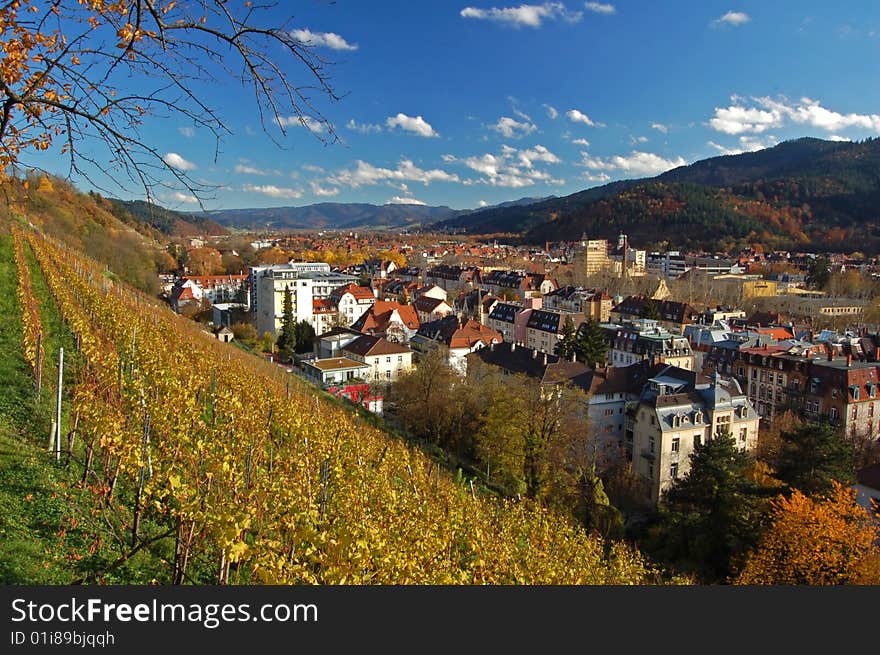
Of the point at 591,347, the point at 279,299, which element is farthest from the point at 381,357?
the point at 279,299

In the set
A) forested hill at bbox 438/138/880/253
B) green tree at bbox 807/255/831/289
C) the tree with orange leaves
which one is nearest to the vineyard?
the tree with orange leaves

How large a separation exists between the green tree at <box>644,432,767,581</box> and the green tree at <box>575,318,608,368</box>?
14.6 meters

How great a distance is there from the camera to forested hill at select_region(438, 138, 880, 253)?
101 meters

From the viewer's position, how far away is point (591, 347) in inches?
1228

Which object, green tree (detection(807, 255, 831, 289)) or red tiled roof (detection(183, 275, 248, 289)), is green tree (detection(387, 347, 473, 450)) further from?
green tree (detection(807, 255, 831, 289))

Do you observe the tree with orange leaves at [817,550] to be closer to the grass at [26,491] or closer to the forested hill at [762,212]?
the grass at [26,491]

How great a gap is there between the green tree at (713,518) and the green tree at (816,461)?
1.13 meters

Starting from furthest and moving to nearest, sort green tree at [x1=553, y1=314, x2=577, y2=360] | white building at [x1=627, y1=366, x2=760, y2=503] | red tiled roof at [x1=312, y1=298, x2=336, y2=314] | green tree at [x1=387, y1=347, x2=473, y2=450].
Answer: red tiled roof at [x1=312, y1=298, x2=336, y2=314] → green tree at [x1=553, y1=314, x2=577, y2=360] → white building at [x1=627, y1=366, x2=760, y2=503] → green tree at [x1=387, y1=347, x2=473, y2=450]

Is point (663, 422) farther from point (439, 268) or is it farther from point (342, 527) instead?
point (439, 268)

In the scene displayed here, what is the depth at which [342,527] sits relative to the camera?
5.34 m

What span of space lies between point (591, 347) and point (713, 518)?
1713cm

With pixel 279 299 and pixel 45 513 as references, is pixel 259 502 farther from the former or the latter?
pixel 279 299

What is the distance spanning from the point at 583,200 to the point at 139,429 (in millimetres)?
196583

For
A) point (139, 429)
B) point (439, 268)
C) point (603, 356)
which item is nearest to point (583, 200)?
point (439, 268)
